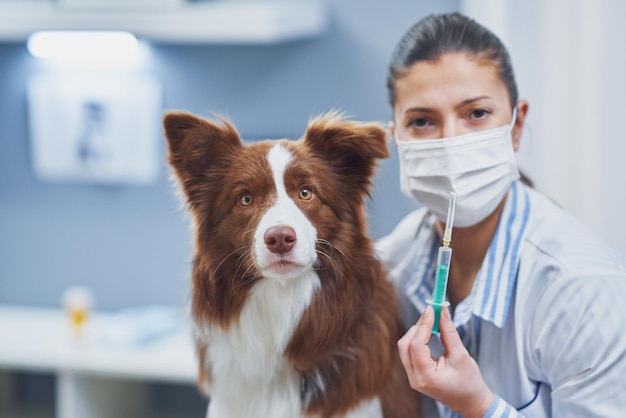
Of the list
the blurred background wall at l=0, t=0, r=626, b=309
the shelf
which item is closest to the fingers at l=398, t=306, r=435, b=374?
the blurred background wall at l=0, t=0, r=626, b=309

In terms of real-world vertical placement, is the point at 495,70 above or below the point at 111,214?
above

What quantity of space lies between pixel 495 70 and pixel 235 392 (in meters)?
0.74

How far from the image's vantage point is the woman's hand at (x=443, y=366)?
1258 mm

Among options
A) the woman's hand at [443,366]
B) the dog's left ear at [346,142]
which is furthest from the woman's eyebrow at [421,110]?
the woman's hand at [443,366]

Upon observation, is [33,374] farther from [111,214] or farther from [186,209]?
[186,209]

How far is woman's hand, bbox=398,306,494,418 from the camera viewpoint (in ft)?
4.13

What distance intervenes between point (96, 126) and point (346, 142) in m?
1.94

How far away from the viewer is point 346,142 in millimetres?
1361

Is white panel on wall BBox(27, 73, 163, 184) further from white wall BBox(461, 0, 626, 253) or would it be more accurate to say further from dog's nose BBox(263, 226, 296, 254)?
dog's nose BBox(263, 226, 296, 254)

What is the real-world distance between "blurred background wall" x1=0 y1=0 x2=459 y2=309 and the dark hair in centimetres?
99

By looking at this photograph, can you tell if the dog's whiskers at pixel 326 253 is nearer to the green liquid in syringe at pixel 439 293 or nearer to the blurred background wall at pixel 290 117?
the green liquid in syringe at pixel 439 293

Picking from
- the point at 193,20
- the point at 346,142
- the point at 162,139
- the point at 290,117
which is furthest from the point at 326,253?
the point at 162,139

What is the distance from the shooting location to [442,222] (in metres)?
1.63

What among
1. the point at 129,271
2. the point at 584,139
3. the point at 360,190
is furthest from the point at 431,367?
the point at 129,271
